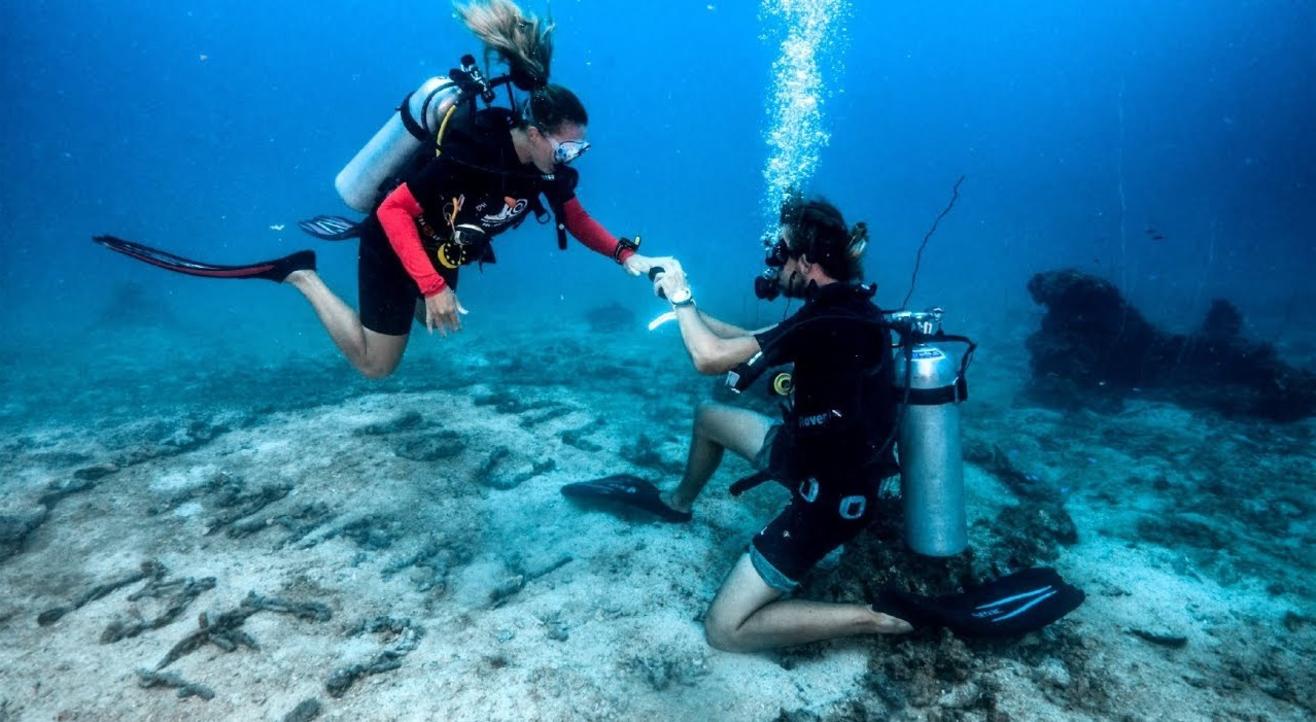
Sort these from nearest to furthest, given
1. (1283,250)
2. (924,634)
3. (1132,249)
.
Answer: (924,634), (1283,250), (1132,249)

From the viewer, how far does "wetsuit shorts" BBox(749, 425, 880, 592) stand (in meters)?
3.29

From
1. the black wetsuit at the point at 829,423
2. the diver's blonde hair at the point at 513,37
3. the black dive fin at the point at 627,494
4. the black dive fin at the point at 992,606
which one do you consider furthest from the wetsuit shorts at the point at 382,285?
the black dive fin at the point at 992,606

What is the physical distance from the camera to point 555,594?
13.1ft

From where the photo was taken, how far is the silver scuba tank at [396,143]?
3.74m

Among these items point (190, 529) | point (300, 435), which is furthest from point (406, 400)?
point (190, 529)

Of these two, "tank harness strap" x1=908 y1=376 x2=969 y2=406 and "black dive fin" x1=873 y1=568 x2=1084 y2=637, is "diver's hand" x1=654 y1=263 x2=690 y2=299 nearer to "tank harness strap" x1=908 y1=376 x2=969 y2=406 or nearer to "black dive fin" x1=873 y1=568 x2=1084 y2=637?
"tank harness strap" x1=908 y1=376 x2=969 y2=406

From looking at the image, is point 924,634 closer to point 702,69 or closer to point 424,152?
point 424,152

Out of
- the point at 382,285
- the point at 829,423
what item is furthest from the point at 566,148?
the point at 829,423

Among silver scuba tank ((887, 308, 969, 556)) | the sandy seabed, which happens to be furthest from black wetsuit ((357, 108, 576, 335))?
silver scuba tank ((887, 308, 969, 556))

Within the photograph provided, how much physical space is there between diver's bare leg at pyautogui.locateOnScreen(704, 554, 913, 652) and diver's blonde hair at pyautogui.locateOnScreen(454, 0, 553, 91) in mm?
3504

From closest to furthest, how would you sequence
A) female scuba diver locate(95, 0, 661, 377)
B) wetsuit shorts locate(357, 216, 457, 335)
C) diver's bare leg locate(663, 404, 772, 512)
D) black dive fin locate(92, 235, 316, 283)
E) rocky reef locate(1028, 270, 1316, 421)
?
female scuba diver locate(95, 0, 661, 377) → wetsuit shorts locate(357, 216, 457, 335) → diver's bare leg locate(663, 404, 772, 512) → black dive fin locate(92, 235, 316, 283) → rocky reef locate(1028, 270, 1316, 421)

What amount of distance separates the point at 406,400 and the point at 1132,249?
271 feet

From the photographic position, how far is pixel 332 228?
15.0 feet

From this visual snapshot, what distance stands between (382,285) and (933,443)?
413cm
